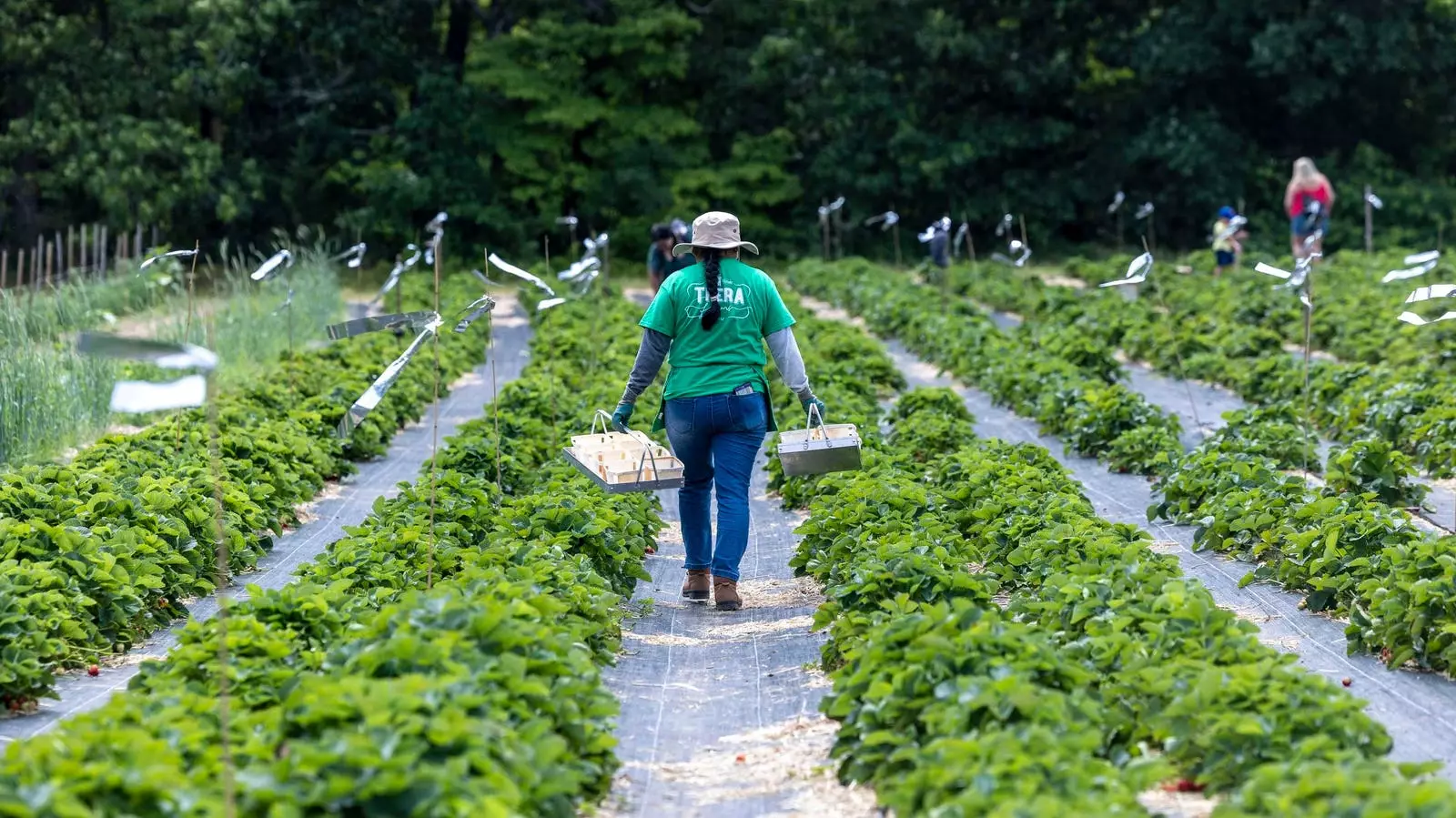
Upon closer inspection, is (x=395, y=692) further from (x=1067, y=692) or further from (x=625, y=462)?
(x=625, y=462)

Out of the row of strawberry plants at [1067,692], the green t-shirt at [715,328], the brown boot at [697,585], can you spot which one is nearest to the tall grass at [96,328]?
the green t-shirt at [715,328]

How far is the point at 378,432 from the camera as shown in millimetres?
12227

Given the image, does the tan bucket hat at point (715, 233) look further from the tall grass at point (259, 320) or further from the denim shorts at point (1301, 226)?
the denim shorts at point (1301, 226)

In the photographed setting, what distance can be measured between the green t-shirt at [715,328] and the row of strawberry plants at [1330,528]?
230cm

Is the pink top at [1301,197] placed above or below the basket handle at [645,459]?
below

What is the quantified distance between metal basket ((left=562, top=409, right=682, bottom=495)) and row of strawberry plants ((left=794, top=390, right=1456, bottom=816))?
2.70 ft

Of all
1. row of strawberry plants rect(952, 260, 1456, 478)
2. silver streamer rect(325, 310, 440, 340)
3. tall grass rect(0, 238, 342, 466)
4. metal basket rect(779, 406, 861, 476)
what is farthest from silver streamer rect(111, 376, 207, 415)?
row of strawberry plants rect(952, 260, 1456, 478)

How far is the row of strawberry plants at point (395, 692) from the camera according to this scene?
13.6 ft

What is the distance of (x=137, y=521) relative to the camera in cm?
774

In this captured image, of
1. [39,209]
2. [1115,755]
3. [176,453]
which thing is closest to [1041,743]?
[1115,755]

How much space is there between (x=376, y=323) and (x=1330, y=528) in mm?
4029

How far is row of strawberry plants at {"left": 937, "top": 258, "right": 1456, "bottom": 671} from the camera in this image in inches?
251

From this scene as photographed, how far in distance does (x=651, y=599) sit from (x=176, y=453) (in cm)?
338

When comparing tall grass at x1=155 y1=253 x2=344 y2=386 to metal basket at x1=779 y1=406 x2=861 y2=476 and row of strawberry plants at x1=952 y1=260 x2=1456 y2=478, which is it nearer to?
metal basket at x1=779 y1=406 x2=861 y2=476
